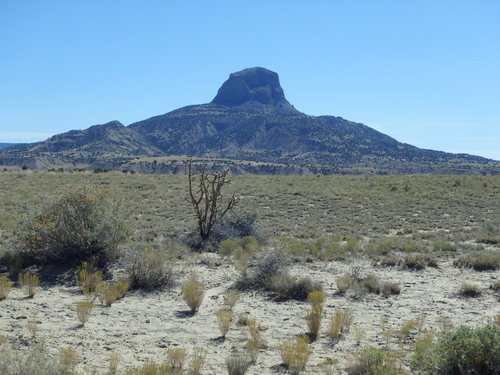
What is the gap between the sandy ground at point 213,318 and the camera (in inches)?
281

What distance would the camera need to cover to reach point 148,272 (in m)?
10.8

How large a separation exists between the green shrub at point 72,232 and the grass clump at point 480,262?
9407 millimetres

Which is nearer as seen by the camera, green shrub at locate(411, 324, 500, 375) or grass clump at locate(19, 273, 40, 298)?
green shrub at locate(411, 324, 500, 375)

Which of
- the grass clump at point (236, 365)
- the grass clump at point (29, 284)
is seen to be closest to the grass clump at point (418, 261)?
the grass clump at point (236, 365)

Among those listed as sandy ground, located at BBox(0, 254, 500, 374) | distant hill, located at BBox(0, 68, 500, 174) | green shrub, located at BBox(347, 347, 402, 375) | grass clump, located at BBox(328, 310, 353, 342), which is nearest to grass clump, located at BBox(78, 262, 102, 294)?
sandy ground, located at BBox(0, 254, 500, 374)

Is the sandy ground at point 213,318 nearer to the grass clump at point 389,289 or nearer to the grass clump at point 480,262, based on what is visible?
the grass clump at point 389,289

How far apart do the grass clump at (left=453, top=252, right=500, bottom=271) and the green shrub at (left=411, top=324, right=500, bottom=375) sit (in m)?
7.50

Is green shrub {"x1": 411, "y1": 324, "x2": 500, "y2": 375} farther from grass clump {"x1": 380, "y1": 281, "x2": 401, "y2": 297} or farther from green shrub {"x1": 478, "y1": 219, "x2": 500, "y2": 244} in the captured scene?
green shrub {"x1": 478, "y1": 219, "x2": 500, "y2": 244}

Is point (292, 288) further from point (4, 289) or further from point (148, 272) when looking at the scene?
point (4, 289)

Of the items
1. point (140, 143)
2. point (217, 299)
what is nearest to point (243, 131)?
point (140, 143)

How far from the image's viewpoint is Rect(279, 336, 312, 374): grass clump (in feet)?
21.2

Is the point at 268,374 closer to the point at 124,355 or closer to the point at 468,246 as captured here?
the point at 124,355

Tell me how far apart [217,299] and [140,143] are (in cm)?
15707

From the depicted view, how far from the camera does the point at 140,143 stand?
531 feet
